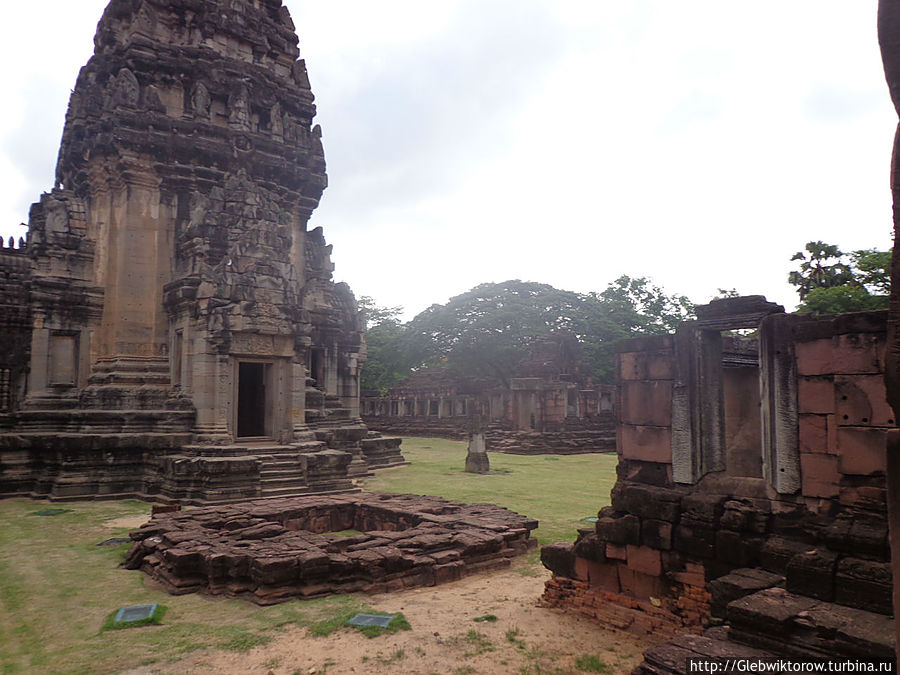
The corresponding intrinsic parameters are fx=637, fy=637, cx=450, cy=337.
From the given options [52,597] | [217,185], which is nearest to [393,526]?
[52,597]

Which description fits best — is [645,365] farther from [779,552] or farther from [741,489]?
[779,552]

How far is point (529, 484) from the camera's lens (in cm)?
1630

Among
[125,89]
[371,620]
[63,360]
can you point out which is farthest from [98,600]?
[125,89]

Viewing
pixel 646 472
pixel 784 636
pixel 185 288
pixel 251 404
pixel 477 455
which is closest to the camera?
pixel 784 636

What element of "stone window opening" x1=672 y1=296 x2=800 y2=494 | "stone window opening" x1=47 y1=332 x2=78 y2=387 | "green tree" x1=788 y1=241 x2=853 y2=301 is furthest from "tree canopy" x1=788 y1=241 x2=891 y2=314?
"stone window opening" x1=47 y1=332 x2=78 y2=387

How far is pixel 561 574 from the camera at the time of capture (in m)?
6.82

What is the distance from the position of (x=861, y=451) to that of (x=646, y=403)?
210cm

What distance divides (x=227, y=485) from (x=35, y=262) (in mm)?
8765

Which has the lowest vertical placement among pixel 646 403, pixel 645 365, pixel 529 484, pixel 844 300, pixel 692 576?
pixel 529 484

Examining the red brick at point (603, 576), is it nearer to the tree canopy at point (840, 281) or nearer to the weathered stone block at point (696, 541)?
the weathered stone block at point (696, 541)

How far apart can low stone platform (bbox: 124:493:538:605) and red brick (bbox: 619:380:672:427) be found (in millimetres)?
2820

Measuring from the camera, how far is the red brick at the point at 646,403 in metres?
6.55

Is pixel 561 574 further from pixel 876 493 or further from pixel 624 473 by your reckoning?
pixel 876 493

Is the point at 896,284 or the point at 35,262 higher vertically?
the point at 35,262
